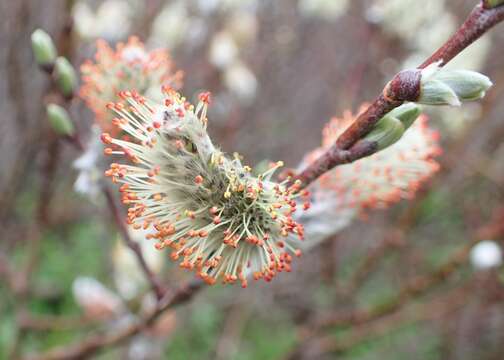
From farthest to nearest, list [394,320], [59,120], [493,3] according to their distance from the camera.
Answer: [394,320] → [59,120] → [493,3]

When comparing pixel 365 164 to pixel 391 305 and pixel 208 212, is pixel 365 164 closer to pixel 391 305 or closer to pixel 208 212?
pixel 208 212

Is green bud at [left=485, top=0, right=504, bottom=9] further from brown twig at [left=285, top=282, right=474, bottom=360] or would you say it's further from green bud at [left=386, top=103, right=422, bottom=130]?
brown twig at [left=285, top=282, right=474, bottom=360]

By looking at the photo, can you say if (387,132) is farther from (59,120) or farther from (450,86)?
(59,120)

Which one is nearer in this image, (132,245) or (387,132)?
(387,132)

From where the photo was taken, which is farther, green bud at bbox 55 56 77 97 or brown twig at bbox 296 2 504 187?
green bud at bbox 55 56 77 97

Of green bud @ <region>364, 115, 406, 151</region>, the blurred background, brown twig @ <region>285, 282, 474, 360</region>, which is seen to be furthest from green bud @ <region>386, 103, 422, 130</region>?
brown twig @ <region>285, 282, 474, 360</region>

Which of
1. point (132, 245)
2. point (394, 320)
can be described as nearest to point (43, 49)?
point (132, 245)

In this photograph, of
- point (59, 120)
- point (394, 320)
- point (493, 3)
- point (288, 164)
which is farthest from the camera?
point (288, 164)
